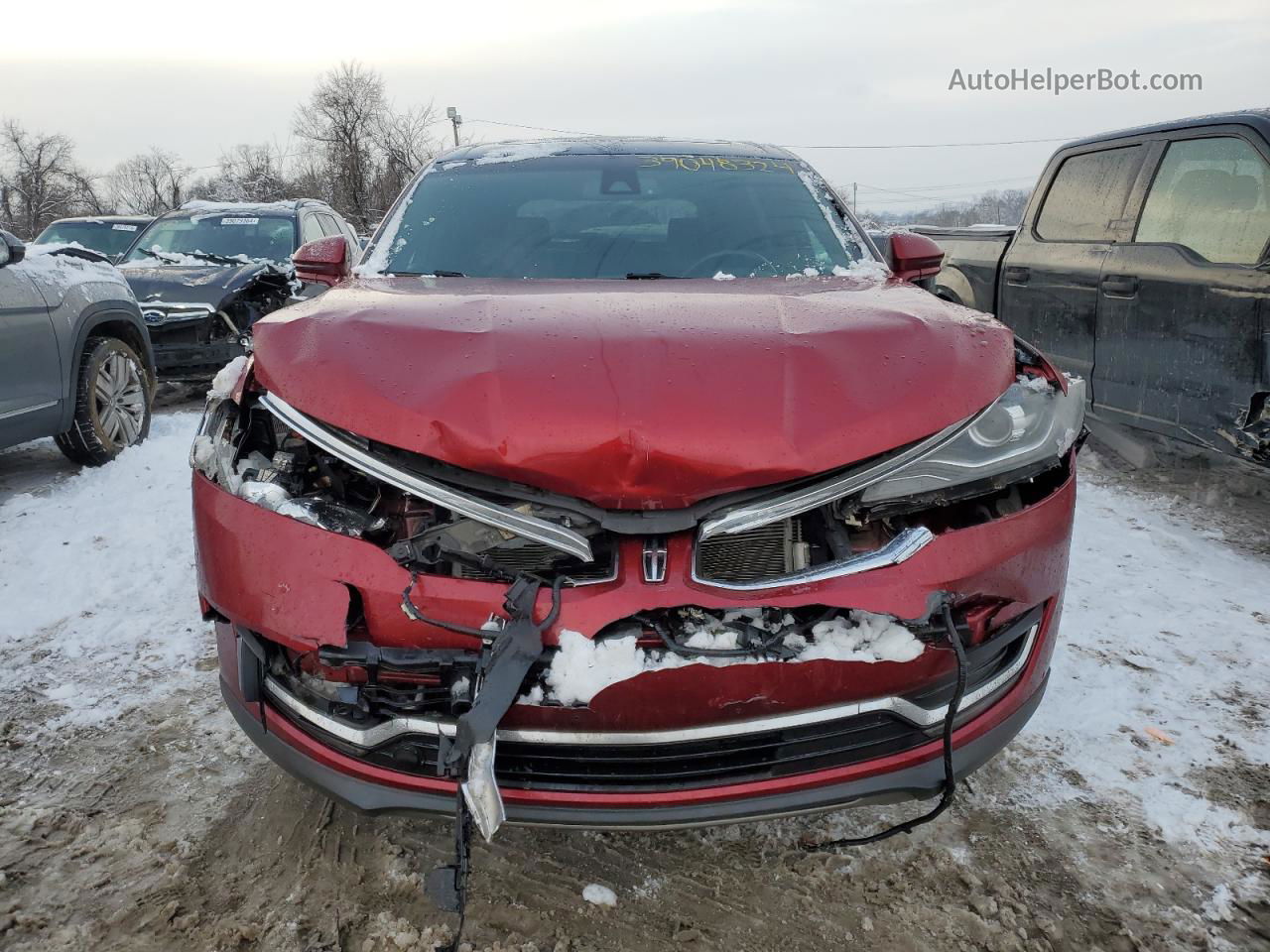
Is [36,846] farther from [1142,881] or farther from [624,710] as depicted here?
[1142,881]

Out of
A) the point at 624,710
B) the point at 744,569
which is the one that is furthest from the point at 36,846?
the point at 744,569

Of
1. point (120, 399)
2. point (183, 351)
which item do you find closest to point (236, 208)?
point (183, 351)

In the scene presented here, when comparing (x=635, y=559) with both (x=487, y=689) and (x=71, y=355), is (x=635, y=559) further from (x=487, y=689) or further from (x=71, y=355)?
(x=71, y=355)

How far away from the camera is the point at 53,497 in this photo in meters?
4.70

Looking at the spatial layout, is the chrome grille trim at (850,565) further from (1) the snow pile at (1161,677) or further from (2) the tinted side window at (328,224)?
(2) the tinted side window at (328,224)

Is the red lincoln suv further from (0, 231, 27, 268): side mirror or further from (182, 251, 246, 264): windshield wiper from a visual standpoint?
(182, 251, 246, 264): windshield wiper

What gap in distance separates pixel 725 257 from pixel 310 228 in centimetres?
749

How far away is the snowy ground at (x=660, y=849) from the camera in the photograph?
1.85m

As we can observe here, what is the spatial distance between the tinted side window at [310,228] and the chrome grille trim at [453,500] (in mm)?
7752

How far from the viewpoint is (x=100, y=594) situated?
3518 mm

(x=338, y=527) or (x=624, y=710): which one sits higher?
(x=338, y=527)

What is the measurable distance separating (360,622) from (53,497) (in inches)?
156

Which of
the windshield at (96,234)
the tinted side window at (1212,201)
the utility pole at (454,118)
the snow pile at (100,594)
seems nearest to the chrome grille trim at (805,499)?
the snow pile at (100,594)

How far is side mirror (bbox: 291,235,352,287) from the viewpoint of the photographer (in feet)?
9.57
